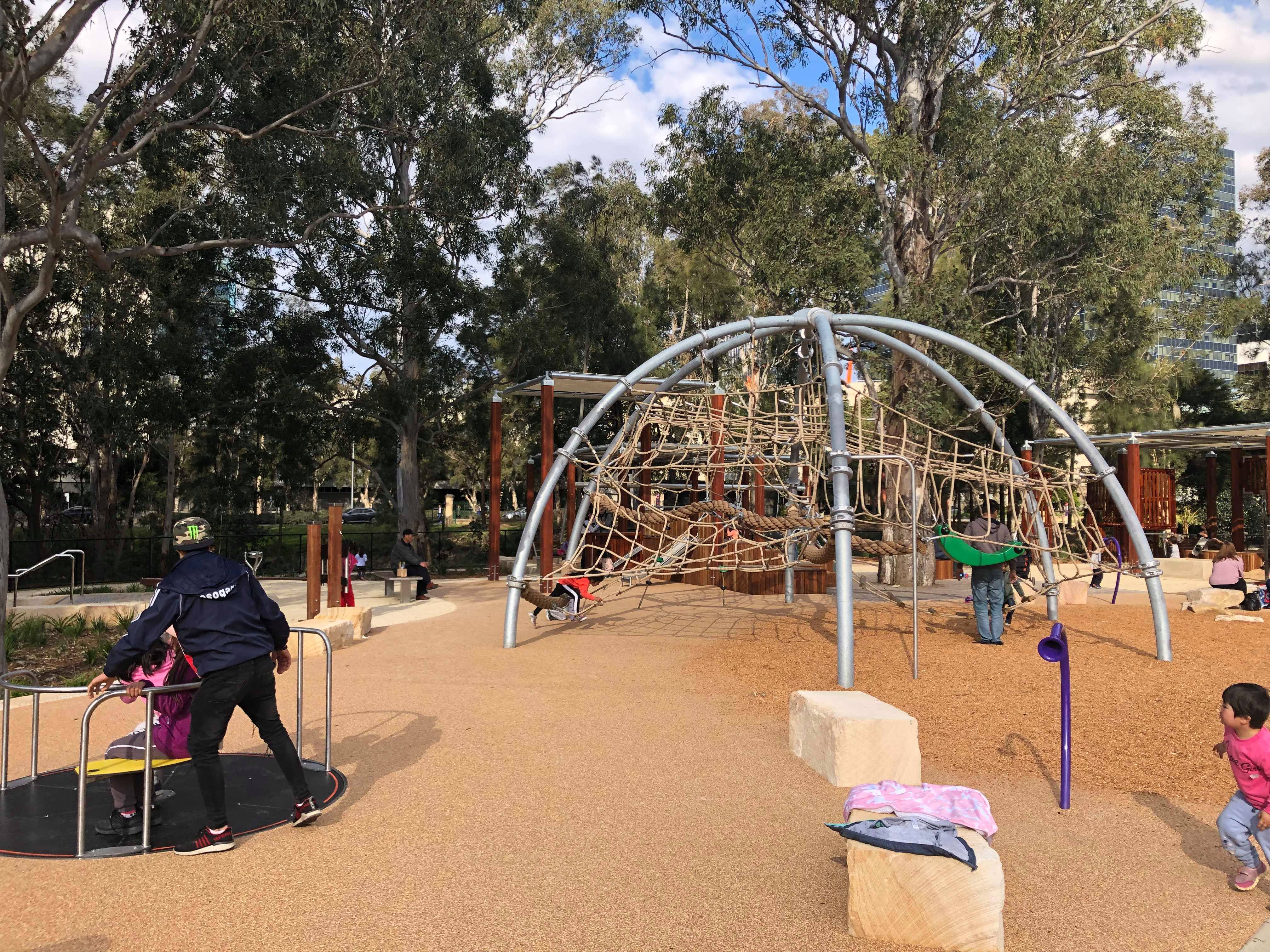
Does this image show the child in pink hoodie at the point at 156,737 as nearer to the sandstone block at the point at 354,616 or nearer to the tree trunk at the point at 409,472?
the sandstone block at the point at 354,616

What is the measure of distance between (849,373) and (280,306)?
16.5 meters

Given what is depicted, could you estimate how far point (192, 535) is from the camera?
4676mm

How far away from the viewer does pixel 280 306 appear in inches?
920

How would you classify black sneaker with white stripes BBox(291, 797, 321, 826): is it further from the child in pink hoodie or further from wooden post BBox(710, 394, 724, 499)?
wooden post BBox(710, 394, 724, 499)

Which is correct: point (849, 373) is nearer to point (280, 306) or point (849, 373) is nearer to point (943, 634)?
point (943, 634)

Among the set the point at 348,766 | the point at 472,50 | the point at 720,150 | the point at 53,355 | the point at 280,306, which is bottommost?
the point at 348,766

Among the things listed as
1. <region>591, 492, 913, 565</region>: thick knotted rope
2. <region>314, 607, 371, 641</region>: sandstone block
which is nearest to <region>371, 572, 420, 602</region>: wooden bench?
<region>314, 607, 371, 641</region>: sandstone block

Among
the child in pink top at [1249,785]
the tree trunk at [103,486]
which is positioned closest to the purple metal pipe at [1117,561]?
the child in pink top at [1249,785]

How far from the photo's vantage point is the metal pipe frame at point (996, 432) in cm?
1129

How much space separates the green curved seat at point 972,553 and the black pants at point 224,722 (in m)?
7.44

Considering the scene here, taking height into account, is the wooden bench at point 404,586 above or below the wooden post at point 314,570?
below

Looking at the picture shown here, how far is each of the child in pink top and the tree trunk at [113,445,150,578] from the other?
22438 millimetres

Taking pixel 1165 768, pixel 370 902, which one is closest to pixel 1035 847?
pixel 1165 768

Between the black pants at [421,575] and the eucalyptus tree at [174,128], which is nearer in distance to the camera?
the eucalyptus tree at [174,128]
